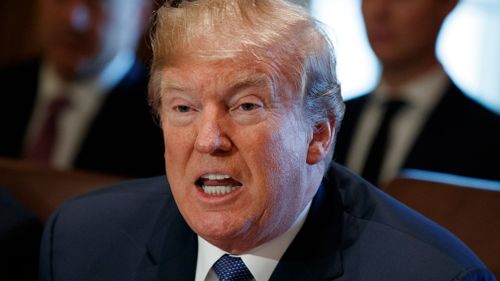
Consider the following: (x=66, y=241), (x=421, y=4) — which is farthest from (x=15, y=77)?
(x=66, y=241)

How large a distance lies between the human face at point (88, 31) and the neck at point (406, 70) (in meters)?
1.25

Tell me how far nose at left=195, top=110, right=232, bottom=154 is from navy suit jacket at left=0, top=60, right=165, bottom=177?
1725 mm

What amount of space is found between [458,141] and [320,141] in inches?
50.2

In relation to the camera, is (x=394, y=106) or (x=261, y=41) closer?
(x=261, y=41)

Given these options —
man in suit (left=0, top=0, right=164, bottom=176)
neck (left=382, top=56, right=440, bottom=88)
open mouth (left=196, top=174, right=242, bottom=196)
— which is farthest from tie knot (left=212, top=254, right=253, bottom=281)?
man in suit (left=0, top=0, right=164, bottom=176)

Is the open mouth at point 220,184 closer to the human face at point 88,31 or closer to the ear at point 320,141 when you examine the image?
the ear at point 320,141

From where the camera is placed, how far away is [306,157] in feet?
5.73

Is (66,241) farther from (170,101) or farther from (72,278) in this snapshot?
(170,101)

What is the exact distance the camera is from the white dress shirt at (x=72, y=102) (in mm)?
3705

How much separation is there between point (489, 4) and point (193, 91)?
8.03 ft

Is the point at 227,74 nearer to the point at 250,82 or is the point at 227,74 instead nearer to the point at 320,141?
the point at 250,82

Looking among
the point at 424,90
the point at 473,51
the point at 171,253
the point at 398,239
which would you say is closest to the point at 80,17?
the point at 424,90

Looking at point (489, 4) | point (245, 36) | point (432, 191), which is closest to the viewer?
point (245, 36)

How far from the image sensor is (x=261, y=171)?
1.66 m
